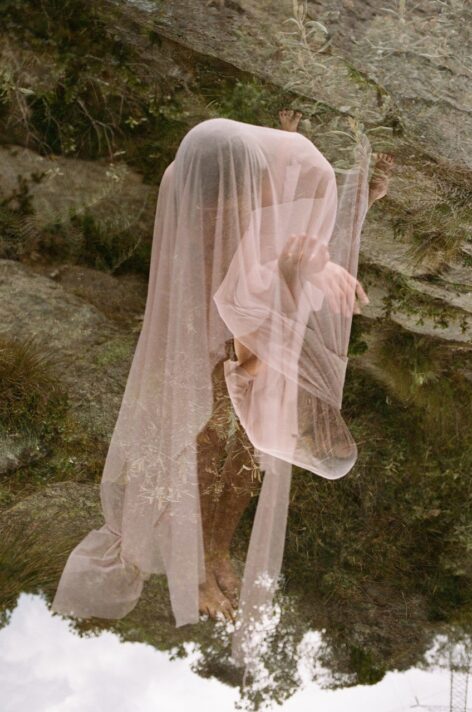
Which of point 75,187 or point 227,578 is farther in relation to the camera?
point 75,187

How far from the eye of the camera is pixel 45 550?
2783 mm

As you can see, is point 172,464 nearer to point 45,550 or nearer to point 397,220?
point 45,550

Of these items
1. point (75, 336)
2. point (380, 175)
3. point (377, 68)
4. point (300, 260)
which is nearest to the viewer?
point (300, 260)

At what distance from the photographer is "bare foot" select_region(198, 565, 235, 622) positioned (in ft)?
8.54

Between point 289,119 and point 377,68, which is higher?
point 377,68

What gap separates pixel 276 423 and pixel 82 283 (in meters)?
1.48

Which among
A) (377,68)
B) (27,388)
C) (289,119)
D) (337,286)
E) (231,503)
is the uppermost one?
(377,68)

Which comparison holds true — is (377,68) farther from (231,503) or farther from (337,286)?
(231,503)

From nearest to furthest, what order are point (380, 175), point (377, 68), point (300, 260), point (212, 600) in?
point (300, 260), point (377, 68), point (380, 175), point (212, 600)

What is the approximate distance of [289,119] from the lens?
2.47 meters

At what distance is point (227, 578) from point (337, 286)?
1120mm

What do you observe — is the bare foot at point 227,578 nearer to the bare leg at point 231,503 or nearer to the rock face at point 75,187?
the bare leg at point 231,503

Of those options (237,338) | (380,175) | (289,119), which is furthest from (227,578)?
(289,119)

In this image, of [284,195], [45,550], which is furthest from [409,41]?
[45,550]
